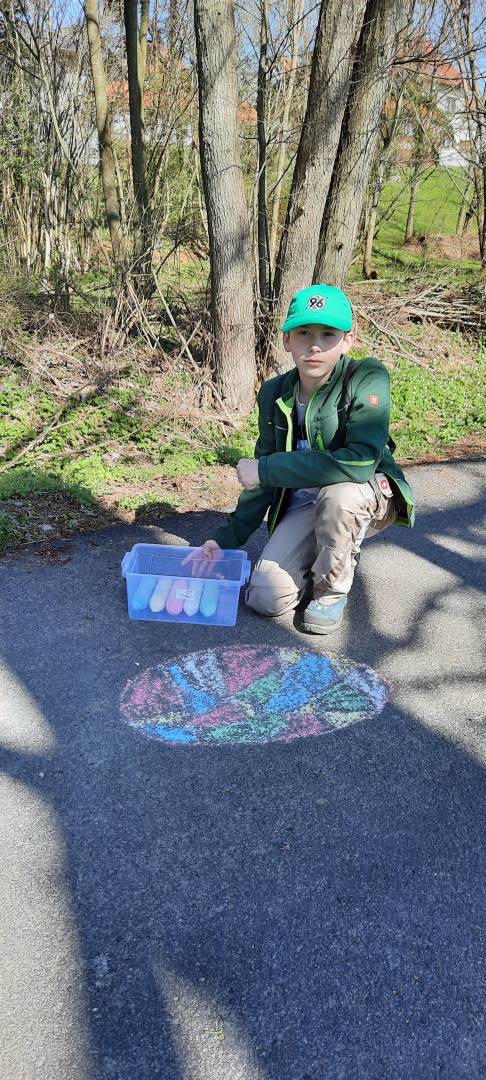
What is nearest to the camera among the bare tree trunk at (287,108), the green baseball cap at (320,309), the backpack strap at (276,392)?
the green baseball cap at (320,309)

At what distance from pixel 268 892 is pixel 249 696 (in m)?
0.94

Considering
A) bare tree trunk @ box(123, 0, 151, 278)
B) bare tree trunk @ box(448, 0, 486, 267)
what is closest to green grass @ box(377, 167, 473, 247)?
bare tree trunk @ box(448, 0, 486, 267)

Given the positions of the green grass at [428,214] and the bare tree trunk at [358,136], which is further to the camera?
the green grass at [428,214]

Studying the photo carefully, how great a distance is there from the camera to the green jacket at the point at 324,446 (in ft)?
10.6

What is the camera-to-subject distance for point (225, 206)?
568 centimetres

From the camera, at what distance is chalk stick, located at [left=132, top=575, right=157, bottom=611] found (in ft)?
11.4

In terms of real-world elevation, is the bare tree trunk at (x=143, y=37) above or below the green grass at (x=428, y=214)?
above

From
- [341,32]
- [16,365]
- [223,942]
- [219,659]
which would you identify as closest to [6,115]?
[16,365]

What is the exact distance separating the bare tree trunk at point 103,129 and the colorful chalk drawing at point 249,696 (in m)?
5.13

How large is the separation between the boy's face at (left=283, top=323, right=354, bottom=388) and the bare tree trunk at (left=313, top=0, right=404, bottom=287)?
3329 mm

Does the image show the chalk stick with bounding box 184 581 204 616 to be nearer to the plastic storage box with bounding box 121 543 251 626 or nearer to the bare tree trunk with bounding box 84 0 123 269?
the plastic storage box with bounding box 121 543 251 626

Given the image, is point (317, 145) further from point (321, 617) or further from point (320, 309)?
point (321, 617)

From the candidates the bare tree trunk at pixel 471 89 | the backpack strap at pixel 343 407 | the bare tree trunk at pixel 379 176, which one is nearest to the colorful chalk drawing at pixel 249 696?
the backpack strap at pixel 343 407

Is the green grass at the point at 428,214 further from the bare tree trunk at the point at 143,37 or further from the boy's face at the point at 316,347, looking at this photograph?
the boy's face at the point at 316,347
